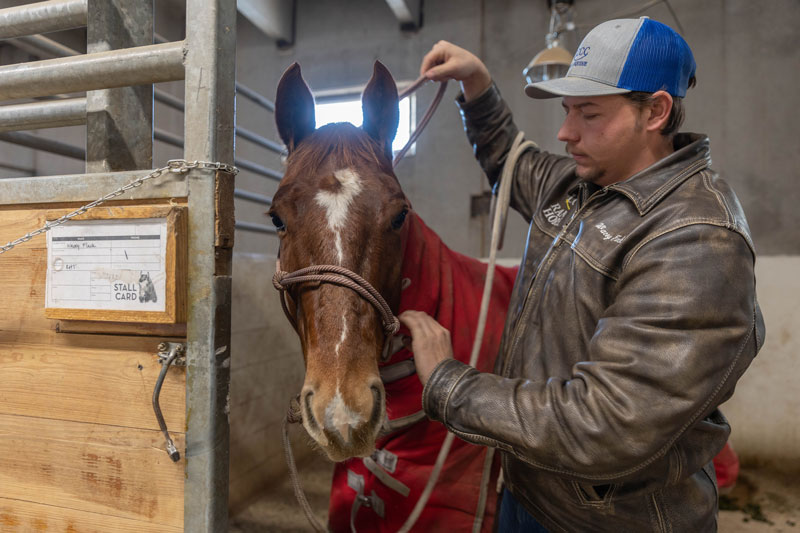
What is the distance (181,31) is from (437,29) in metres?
3.22

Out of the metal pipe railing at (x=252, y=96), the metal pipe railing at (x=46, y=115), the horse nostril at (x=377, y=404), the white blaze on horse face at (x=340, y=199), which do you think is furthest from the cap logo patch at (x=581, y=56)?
the metal pipe railing at (x=252, y=96)

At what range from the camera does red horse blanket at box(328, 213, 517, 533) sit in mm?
1116

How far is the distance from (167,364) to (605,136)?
0.89m

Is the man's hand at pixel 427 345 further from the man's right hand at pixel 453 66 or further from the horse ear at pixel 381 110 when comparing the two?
the man's right hand at pixel 453 66

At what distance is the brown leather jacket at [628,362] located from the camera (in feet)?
2.15

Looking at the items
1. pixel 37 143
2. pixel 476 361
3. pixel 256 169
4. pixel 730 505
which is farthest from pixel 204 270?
pixel 730 505

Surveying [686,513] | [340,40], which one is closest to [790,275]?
[686,513]

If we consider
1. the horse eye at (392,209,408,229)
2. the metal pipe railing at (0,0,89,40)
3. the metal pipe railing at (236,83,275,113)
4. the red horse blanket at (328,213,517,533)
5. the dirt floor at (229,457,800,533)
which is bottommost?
the dirt floor at (229,457,800,533)

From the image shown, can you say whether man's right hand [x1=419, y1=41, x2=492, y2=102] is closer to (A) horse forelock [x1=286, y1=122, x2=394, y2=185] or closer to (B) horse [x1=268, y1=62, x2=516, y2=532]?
(B) horse [x1=268, y1=62, x2=516, y2=532]

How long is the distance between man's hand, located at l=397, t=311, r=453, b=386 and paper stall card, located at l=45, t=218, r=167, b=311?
47 cm

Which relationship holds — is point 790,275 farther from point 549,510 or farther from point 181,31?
point 181,31

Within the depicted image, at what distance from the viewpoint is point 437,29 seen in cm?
472

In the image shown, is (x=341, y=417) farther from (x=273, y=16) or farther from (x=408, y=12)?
(x=273, y=16)

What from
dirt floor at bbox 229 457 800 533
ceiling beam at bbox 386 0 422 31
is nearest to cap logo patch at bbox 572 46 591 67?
dirt floor at bbox 229 457 800 533
